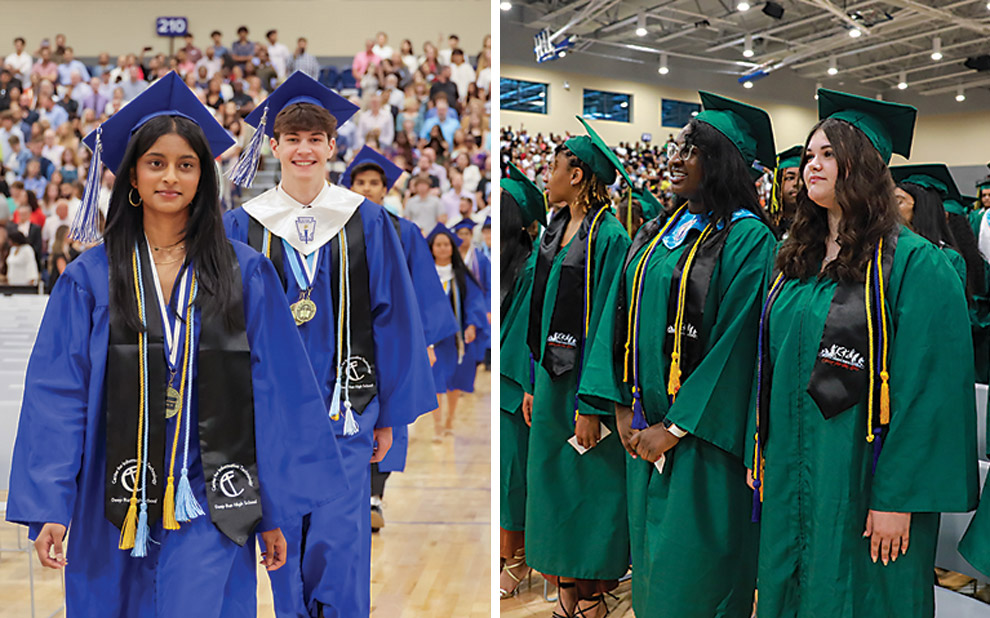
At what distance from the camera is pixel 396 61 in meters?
12.1

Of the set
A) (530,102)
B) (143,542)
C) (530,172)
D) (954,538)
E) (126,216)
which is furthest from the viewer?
(530,172)

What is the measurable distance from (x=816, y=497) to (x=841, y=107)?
0.97m

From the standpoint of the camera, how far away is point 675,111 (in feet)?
12.9

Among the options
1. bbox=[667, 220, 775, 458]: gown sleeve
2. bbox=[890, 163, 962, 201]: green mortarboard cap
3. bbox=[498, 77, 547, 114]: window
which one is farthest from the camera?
bbox=[890, 163, 962, 201]: green mortarboard cap

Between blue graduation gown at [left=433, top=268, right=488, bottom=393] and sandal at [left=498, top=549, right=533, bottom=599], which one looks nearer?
sandal at [left=498, top=549, right=533, bottom=599]

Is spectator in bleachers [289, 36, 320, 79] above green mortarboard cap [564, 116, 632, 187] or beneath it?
above

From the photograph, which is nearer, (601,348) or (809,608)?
(809,608)

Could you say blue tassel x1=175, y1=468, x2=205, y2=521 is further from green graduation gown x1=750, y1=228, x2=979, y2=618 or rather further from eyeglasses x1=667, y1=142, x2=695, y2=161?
eyeglasses x1=667, y1=142, x2=695, y2=161

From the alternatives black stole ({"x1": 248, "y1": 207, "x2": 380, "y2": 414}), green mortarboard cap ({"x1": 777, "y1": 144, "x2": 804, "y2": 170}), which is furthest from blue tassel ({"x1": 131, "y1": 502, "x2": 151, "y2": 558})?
green mortarboard cap ({"x1": 777, "y1": 144, "x2": 804, "y2": 170})

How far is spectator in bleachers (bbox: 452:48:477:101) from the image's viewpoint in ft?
39.7

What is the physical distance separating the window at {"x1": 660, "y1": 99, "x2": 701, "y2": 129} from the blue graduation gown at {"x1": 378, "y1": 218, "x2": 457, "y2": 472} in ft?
4.53

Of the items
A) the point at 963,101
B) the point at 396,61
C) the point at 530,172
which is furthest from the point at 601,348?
the point at 396,61

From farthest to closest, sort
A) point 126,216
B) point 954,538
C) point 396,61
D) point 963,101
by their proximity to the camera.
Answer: point 396,61 → point 963,101 → point 954,538 → point 126,216

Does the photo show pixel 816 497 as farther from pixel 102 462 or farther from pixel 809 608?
pixel 102 462
